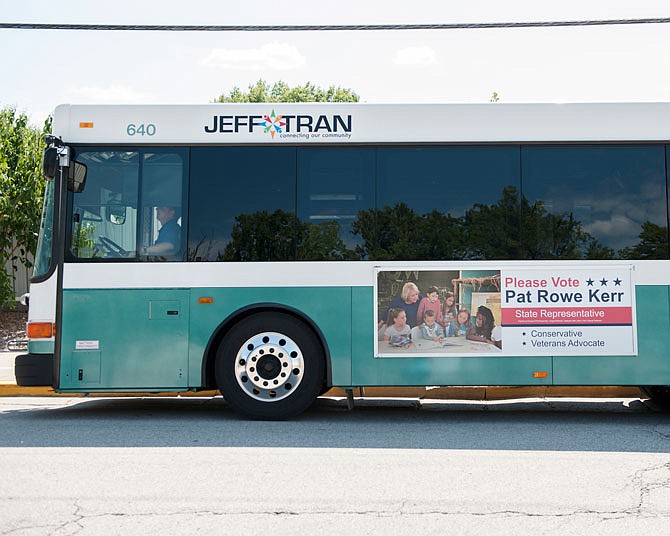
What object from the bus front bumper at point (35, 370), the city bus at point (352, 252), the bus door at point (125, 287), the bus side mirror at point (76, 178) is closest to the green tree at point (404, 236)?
the city bus at point (352, 252)

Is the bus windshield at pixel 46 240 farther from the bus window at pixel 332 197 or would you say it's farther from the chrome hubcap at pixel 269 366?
the bus window at pixel 332 197

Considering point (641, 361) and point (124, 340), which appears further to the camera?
point (124, 340)

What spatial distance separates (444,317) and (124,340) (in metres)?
3.43

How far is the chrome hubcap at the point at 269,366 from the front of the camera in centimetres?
777

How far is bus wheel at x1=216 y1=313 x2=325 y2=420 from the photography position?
7.76m

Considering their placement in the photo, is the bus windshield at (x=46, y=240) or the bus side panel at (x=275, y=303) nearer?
the bus side panel at (x=275, y=303)

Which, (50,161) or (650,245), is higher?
(50,161)

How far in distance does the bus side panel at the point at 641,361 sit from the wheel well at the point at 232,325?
2.47 metres

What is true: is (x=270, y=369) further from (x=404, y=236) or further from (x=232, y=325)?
(x=404, y=236)

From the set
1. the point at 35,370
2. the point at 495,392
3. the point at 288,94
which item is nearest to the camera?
the point at 35,370

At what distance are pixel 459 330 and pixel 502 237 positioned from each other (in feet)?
3.62

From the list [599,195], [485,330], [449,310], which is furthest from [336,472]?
[599,195]

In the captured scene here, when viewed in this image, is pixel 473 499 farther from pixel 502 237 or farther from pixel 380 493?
pixel 502 237

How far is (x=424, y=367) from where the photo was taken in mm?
7766
